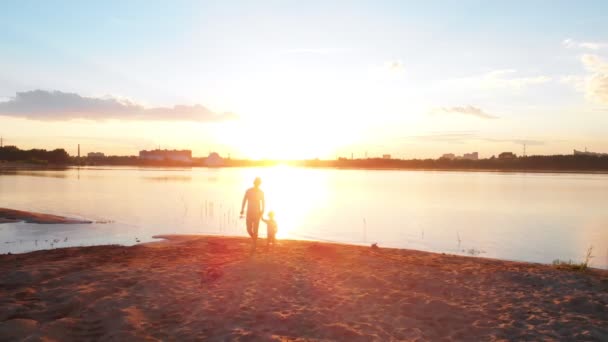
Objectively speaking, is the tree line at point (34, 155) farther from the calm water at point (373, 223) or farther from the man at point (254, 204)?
the man at point (254, 204)

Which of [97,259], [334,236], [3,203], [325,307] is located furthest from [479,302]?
[3,203]

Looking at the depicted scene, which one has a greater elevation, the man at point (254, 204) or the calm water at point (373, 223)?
the man at point (254, 204)

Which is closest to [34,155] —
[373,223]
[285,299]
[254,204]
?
[373,223]

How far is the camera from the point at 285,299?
9078mm

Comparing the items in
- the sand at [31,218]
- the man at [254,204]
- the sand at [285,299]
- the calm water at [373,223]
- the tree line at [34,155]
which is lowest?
the calm water at [373,223]

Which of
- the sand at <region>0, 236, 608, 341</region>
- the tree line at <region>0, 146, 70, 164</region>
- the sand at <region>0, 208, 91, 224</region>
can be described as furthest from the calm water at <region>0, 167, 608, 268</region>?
the tree line at <region>0, 146, 70, 164</region>

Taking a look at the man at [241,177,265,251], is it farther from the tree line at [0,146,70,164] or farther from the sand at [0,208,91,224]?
the tree line at [0,146,70,164]

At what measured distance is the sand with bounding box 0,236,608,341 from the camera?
24.2 feet

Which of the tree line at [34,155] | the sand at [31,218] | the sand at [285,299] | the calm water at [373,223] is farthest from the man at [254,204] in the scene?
the tree line at [34,155]

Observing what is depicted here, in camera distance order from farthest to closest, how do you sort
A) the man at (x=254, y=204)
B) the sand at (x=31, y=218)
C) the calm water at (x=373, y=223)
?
1. the sand at (x=31, y=218)
2. the calm water at (x=373, y=223)
3. the man at (x=254, y=204)

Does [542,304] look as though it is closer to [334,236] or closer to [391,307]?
[391,307]

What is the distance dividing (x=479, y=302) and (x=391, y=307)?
210 centimetres

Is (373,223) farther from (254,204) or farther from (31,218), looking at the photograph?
(31,218)

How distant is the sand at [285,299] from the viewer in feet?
24.2
